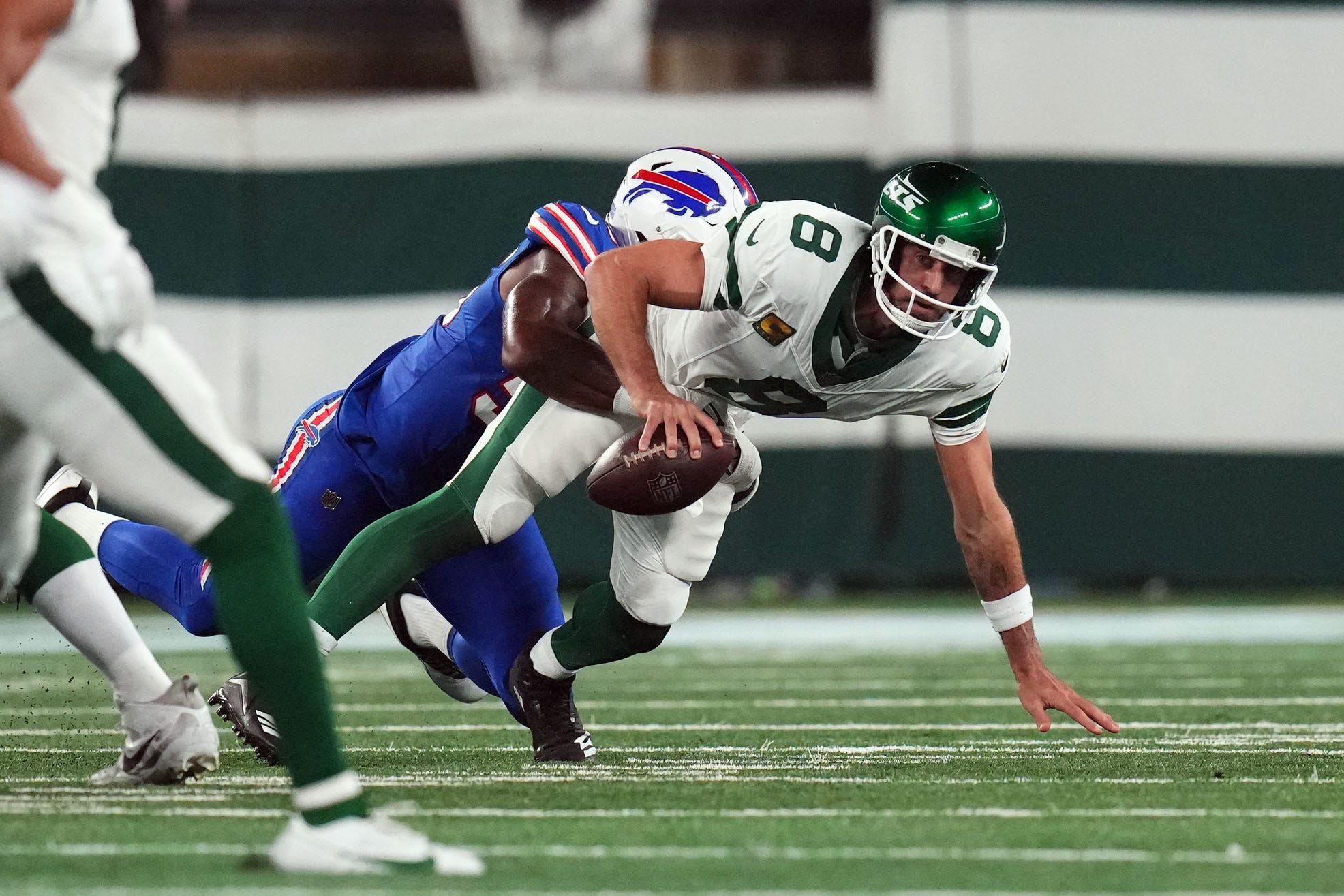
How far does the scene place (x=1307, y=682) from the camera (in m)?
4.87

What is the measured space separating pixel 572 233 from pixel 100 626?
1077 mm

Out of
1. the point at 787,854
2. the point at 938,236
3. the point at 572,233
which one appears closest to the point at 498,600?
the point at 572,233

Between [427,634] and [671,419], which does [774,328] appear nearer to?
[671,419]

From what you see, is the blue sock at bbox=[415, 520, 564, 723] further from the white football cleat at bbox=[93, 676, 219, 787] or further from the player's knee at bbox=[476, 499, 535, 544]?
the white football cleat at bbox=[93, 676, 219, 787]

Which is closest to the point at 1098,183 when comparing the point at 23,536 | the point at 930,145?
the point at 930,145

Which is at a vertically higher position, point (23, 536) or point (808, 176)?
point (23, 536)

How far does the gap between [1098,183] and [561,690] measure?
498cm

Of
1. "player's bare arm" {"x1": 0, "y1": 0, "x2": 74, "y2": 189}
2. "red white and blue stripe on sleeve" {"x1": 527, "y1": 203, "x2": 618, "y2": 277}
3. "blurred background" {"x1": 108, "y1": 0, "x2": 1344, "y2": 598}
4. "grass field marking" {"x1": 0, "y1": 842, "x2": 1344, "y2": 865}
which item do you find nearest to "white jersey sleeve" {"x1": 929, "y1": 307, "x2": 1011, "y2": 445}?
"red white and blue stripe on sleeve" {"x1": 527, "y1": 203, "x2": 618, "y2": 277}

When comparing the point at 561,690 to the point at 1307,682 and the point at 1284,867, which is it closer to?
the point at 1284,867

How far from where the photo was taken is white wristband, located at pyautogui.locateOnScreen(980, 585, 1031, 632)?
10.9 feet

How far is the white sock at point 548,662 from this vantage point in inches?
139

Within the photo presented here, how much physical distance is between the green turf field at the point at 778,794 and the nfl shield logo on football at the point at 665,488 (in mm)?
437

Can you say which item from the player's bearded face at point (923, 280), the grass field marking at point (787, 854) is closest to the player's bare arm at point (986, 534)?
the player's bearded face at point (923, 280)

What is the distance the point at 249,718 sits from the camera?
330cm
